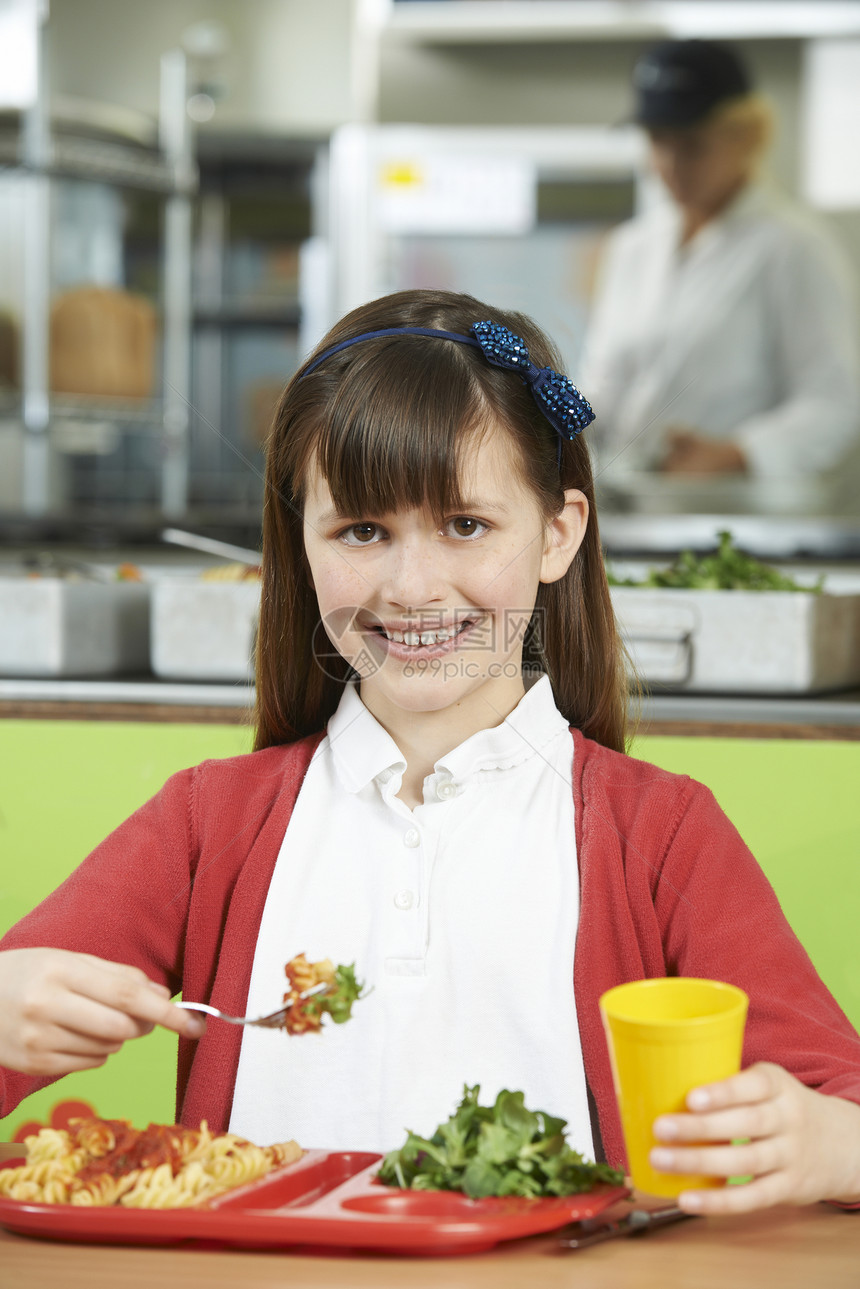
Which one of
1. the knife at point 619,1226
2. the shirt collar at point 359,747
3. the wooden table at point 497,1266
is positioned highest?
the shirt collar at point 359,747

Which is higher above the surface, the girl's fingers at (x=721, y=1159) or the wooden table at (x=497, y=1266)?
the girl's fingers at (x=721, y=1159)

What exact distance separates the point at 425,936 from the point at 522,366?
14.7 inches

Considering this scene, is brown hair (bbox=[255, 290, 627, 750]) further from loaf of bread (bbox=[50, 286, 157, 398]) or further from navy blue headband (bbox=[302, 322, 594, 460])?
loaf of bread (bbox=[50, 286, 157, 398])

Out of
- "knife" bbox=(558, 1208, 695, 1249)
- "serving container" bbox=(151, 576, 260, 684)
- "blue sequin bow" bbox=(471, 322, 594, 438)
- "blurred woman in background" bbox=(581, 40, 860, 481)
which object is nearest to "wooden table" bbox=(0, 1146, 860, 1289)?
"knife" bbox=(558, 1208, 695, 1249)

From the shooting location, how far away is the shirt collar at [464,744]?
982 mm

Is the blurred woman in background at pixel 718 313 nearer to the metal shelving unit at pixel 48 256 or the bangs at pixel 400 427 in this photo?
the metal shelving unit at pixel 48 256

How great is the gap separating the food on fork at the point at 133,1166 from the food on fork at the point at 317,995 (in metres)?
0.06

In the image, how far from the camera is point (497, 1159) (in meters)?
0.60

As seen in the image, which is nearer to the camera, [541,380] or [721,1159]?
[721,1159]

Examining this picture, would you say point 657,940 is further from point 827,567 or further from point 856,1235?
point 827,567

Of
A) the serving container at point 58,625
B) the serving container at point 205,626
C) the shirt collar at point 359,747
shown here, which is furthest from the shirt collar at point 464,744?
the serving container at point 58,625

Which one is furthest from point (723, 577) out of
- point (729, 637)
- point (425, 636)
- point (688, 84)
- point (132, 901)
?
point (688, 84)

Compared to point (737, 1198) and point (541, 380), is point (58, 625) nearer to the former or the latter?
point (541, 380)

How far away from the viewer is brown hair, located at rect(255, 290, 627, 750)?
891mm
